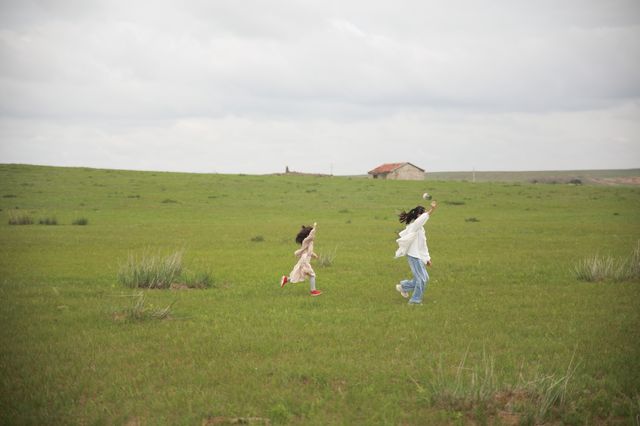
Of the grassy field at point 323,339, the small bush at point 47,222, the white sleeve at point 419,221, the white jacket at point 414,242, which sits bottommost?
the grassy field at point 323,339

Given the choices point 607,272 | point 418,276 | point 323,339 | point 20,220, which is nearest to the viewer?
point 323,339

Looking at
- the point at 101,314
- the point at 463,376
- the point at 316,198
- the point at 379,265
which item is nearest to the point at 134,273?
the point at 101,314

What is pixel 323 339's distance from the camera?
10.3 meters

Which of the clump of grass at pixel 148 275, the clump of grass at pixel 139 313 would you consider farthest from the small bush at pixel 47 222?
the clump of grass at pixel 139 313

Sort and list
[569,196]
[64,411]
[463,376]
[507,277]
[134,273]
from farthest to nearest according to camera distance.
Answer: [569,196], [507,277], [134,273], [463,376], [64,411]

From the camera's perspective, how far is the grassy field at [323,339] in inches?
296

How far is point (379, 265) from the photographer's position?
19797mm

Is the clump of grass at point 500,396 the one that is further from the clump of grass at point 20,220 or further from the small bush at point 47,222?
the clump of grass at point 20,220

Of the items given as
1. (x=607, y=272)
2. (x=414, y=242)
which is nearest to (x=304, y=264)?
(x=414, y=242)

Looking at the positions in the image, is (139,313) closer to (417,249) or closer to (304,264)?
(304,264)

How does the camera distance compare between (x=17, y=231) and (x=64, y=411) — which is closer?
(x=64, y=411)

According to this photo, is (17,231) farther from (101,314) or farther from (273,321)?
(273,321)

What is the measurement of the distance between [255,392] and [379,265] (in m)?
12.2

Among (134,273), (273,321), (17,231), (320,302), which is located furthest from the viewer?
(17,231)
